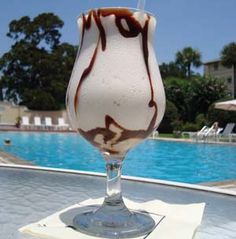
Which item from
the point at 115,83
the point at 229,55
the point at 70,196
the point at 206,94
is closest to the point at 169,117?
the point at 206,94

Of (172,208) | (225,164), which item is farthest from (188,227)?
(225,164)

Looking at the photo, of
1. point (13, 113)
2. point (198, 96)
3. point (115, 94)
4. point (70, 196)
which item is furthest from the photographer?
point (13, 113)

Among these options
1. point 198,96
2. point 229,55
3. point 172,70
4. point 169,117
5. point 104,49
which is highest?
point 229,55

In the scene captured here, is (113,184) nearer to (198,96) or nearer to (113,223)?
(113,223)

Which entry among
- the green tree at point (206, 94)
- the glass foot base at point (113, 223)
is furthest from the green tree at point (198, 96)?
the glass foot base at point (113, 223)

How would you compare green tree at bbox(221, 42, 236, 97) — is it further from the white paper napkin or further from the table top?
the white paper napkin

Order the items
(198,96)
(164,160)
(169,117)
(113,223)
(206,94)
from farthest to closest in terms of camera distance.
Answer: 1. (198,96)
2. (206,94)
3. (169,117)
4. (164,160)
5. (113,223)

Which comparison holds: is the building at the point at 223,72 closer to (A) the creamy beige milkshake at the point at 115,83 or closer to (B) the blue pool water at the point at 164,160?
(B) the blue pool water at the point at 164,160
